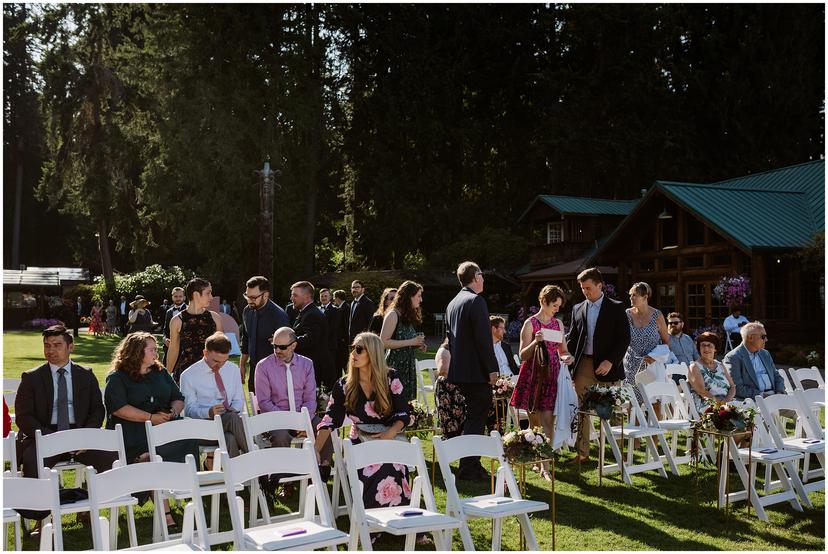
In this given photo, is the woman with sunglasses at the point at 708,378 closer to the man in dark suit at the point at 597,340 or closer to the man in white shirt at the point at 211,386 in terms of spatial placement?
the man in dark suit at the point at 597,340

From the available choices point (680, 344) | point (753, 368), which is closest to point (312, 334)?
point (753, 368)

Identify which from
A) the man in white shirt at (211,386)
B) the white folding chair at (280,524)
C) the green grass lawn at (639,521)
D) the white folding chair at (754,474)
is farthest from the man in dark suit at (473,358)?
the white folding chair at (280,524)

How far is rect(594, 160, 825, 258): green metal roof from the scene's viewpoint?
24.9 meters

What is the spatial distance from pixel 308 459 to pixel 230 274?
3880 cm

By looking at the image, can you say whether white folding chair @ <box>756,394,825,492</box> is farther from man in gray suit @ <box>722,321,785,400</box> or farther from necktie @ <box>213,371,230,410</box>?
necktie @ <box>213,371,230,410</box>

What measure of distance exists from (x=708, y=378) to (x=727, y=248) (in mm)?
18179

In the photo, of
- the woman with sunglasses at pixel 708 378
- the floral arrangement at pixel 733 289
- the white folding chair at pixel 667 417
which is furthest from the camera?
the floral arrangement at pixel 733 289

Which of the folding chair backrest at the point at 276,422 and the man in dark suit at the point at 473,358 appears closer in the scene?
the folding chair backrest at the point at 276,422

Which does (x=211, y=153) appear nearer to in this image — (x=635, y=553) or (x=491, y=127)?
(x=491, y=127)

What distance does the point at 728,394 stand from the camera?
9336 mm

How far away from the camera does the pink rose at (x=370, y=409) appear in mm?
6672

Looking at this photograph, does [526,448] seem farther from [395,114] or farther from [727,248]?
[395,114]

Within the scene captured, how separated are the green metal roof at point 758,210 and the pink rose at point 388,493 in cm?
2035

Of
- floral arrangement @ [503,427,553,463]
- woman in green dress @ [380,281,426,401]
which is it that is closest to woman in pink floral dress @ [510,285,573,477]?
woman in green dress @ [380,281,426,401]
